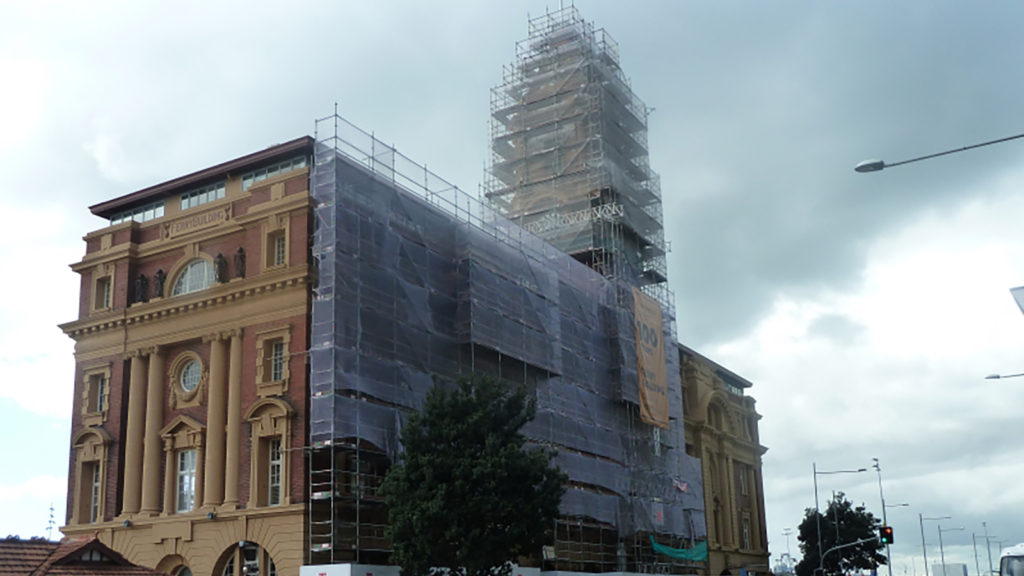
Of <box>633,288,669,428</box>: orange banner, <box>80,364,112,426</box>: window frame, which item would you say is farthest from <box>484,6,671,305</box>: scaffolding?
<box>80,364,112,426</box>: window frame

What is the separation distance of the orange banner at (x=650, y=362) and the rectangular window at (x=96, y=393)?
25898 mm

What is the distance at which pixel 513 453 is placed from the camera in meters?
36.2

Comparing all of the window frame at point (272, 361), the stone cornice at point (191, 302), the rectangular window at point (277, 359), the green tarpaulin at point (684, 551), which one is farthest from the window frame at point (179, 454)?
the green tarpaulin at point (684, 551)

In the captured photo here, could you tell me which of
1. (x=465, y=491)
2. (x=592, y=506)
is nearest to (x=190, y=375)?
(x=465, y=491)

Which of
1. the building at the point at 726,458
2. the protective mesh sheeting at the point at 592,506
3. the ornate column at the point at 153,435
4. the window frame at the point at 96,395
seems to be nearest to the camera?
the ornate column at the point at 153,435

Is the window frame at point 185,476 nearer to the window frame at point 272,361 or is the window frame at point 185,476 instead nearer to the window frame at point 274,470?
the window frame at point 274,470

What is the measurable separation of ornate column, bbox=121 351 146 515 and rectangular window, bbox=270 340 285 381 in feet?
23.4

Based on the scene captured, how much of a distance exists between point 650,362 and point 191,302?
83.4ft

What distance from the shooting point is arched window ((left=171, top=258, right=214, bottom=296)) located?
44156 millimetres

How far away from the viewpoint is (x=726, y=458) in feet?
261

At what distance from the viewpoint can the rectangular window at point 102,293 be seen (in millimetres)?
46844

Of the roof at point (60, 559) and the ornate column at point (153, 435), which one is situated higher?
the ornate column at point (153, 435)

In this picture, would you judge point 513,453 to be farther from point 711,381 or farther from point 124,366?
point 711,381

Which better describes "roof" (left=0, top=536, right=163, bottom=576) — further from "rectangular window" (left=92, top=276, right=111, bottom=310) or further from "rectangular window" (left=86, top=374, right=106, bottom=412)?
"rectangular window" (left=92, top=276, right=111, bottom=310)
